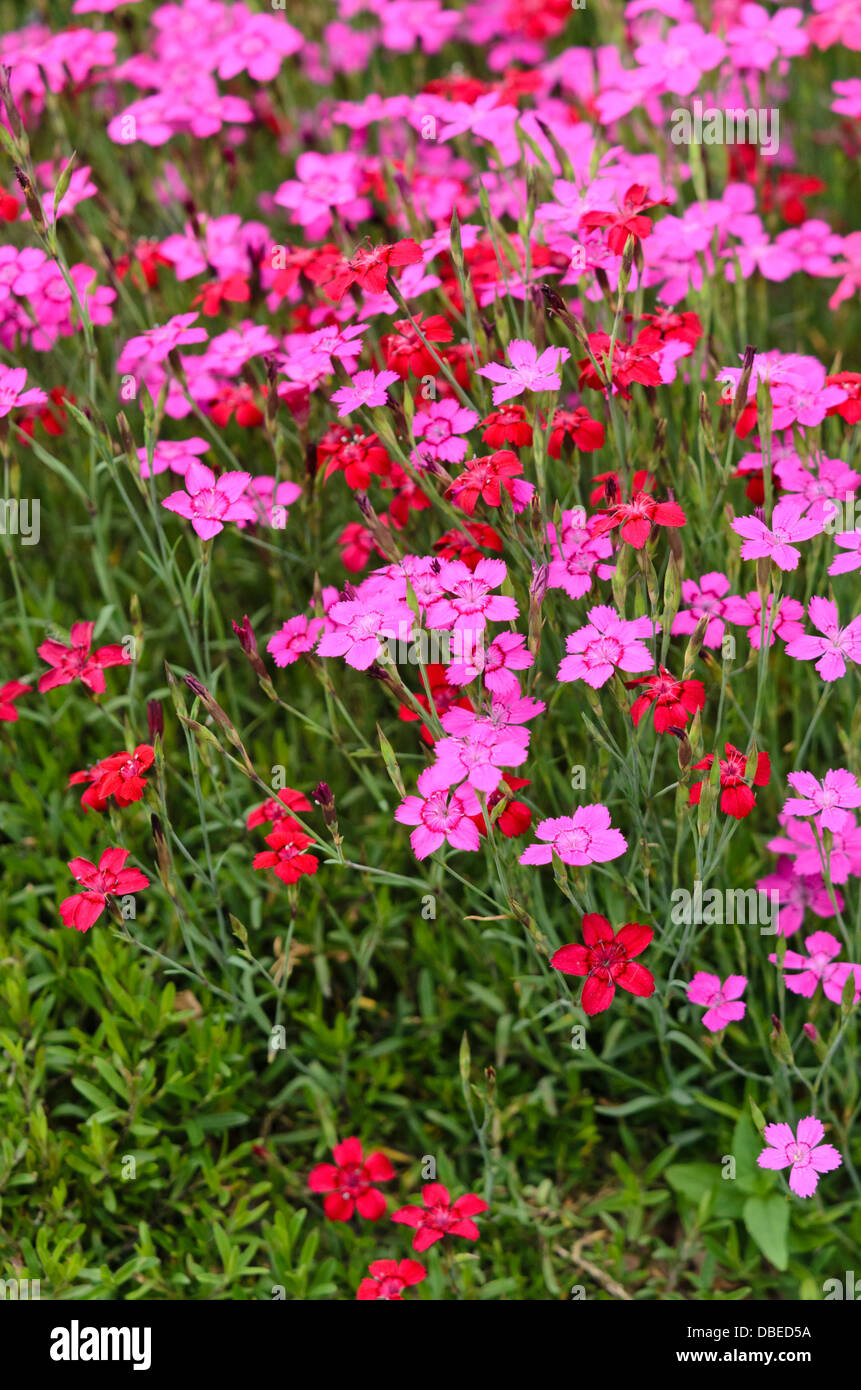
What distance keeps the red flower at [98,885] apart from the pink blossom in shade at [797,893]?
134cm

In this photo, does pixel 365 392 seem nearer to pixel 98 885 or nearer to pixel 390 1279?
pixel 98 885

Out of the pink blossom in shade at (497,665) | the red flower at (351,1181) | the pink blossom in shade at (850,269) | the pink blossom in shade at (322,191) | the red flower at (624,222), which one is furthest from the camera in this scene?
the pink blossom in shade at (850,269)

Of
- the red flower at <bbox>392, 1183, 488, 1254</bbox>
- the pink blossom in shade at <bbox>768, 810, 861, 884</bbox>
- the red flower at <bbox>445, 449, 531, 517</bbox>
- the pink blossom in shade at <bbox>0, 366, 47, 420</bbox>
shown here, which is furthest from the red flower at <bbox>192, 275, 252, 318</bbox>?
the red flower at <bbox>392, 1183, 488, 1254</bbox>

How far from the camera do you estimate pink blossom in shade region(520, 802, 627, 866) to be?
7.07 feet

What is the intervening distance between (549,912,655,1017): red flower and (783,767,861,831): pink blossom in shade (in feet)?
1.22

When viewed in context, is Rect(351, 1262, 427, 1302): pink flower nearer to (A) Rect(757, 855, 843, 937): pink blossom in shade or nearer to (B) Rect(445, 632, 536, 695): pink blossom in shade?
(A) Rect(757, 855, 843, 937): pink blossom in shade

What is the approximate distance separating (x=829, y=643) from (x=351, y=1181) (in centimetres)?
149

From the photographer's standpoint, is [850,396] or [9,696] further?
[9,696]

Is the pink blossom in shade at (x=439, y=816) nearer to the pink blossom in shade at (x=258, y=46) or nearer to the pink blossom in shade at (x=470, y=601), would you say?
the pink blossom in shade at (x=470, y=601)

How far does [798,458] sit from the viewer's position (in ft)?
8.56

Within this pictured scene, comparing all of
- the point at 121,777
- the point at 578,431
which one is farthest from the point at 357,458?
the point at 121,777

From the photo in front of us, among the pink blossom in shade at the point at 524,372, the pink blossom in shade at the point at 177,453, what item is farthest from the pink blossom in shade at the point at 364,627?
the pink blossom in shade at the point at 177,453

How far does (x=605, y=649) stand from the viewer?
2.20m

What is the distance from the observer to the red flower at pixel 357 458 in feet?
8.26
